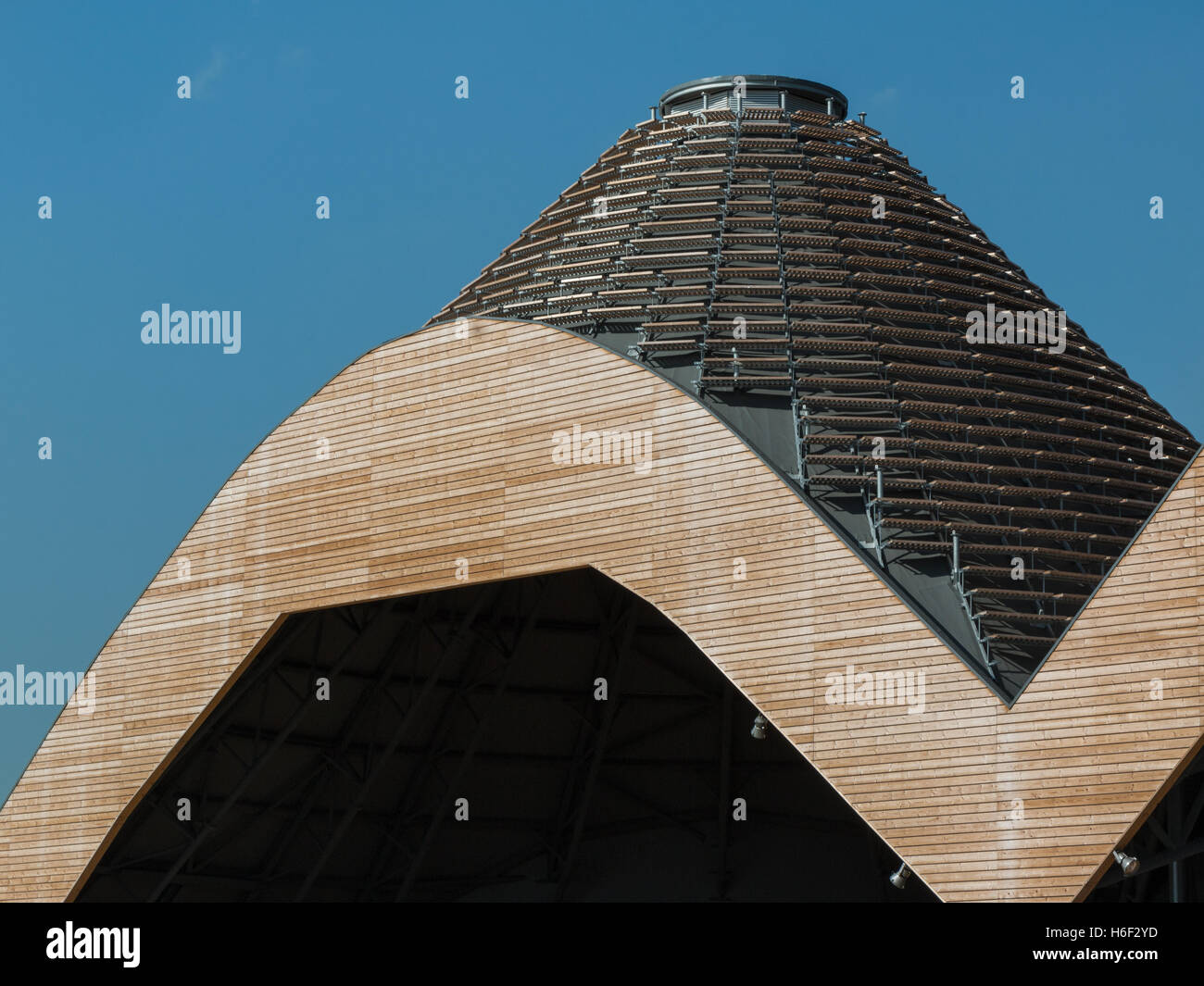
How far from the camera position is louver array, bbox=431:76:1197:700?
2880 centimetres

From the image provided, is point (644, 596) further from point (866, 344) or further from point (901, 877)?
point (866, 344)

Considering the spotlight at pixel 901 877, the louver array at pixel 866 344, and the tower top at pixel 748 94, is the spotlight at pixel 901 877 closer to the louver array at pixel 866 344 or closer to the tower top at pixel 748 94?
the louver array at pixel 866 344

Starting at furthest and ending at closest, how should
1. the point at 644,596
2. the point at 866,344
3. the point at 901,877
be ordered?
the point at 866,344 → the point at 644,596 → the point at 901,877

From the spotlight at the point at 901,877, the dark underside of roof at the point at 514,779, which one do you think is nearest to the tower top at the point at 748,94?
the dark underside of roof at the point at 514,779

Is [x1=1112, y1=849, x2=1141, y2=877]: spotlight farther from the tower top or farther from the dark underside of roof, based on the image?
the tower top

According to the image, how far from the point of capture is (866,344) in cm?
3312

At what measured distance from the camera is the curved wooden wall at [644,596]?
2334 centimetres

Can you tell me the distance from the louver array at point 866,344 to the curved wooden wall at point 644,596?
123 centimetres

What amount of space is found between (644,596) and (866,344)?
8.29 m

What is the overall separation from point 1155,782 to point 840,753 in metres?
4.48

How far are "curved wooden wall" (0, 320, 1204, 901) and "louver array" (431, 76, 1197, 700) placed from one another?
123 centimetres

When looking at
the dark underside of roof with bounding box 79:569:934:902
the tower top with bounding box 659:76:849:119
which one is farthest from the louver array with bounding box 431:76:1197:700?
the dark underside of roof with bounding box 79:569:934:902

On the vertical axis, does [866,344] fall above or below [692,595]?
above

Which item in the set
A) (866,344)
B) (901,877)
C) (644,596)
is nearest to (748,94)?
(866,344)
